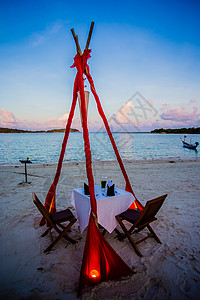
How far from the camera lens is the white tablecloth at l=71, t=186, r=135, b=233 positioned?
295 cm

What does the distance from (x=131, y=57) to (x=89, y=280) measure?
9.86 meters

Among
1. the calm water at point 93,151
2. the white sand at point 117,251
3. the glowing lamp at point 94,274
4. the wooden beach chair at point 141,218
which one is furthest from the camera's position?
the calm water at point 93,151

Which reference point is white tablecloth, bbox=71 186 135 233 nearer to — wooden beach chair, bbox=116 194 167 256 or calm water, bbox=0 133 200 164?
wooden beach chair, bbox=116 194 167 256

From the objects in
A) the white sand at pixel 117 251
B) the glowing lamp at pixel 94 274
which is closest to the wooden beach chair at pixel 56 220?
the white sand at pixel 117 251

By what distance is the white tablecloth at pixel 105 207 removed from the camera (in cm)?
295

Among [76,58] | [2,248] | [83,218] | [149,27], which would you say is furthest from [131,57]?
[2,248]

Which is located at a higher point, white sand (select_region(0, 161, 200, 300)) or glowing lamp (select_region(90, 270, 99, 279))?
glowing lamp (select_region(90, 270, 99, 279))

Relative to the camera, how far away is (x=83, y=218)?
9.84ft

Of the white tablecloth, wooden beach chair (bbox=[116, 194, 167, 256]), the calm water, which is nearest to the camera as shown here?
wooden beach chair (bbox=[116, 194, 167, 256])

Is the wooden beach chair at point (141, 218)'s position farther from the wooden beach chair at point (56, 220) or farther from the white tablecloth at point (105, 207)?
the wooden beach chair at point (56, 220)

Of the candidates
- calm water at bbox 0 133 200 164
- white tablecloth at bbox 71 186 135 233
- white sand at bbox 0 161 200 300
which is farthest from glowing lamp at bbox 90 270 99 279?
calm water at bbox 0 133 200 164

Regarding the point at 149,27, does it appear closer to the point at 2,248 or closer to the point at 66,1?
the point at 66,1

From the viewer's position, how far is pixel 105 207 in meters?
3.03

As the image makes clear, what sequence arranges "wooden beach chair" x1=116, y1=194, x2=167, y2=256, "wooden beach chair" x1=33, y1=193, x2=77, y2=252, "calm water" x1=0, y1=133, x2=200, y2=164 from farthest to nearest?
1. "calm water" x1=0, y1=133, x2=200, y2=164
2. "wooden beach chair" x1=33, y1=193, x2=77, y2=252
3. "wooden beach chair" x1=116, y1=194, x2=167, y2=256
